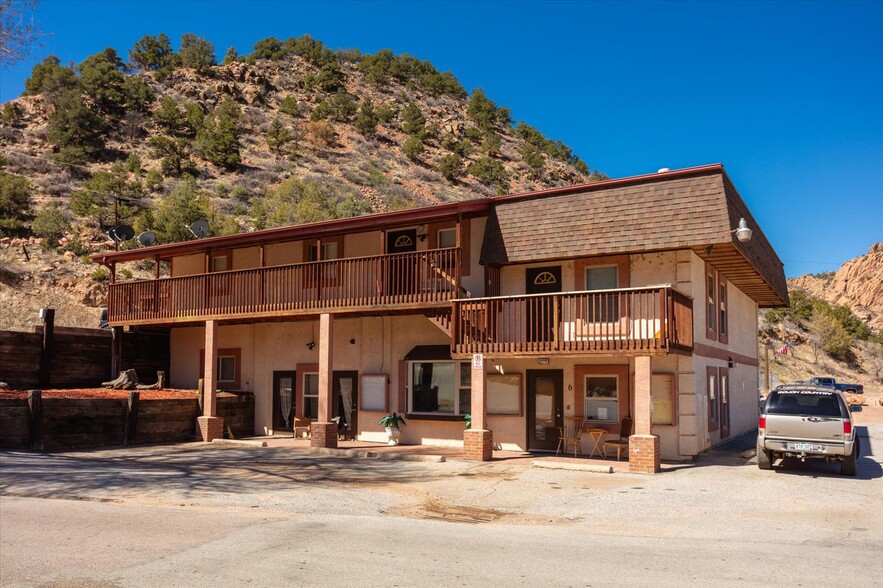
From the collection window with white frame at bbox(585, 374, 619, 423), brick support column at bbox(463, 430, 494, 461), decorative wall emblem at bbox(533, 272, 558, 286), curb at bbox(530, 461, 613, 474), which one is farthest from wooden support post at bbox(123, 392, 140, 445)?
window with white frame at bbox(585, 374, 619, 423)

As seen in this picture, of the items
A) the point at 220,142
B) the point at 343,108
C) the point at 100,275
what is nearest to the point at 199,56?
the point at 343,108

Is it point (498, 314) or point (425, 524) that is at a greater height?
point (498, 314)

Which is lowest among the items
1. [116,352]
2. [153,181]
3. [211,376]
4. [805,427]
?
[805,427]

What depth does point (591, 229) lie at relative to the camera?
17125mm

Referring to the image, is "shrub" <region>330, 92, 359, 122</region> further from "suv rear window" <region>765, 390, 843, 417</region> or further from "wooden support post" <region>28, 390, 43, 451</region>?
"suv rear window" <region>765, 390, 843, 417</region>

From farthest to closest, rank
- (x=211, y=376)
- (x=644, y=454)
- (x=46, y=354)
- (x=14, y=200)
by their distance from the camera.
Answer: (x=14, y=200) < (x=46, y=354) < (x=211, y=376) < (x=644, y=454)

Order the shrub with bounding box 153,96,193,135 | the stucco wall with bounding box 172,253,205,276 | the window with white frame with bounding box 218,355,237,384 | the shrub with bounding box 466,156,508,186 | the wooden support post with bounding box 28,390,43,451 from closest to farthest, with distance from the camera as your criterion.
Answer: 1. the wooden support post with bounding box 28,390,43,451
2. the window with white frame with bounding box 218,355,237,384
3. the stucco wall with bounding box 172,253,205,276
4. the shrub with bounding box 153,96,193,135
5. the shrub with bounding box 466,156,508,186

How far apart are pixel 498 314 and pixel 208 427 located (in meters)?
9.41

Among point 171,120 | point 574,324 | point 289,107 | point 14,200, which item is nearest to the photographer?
point 574,324

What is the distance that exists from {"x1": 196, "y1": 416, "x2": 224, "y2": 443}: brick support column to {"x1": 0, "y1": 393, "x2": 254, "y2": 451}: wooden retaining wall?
33 centimetres

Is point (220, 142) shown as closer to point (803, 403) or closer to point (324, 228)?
point (324, 228)

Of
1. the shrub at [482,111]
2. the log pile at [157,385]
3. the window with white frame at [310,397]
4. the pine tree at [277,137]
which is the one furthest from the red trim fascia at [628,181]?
the shrub at [482,111]

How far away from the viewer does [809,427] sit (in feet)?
45.8

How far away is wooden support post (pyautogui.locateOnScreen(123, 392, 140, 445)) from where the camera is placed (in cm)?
1930
